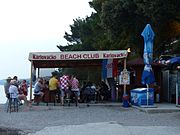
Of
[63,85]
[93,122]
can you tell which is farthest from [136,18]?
[93,122]

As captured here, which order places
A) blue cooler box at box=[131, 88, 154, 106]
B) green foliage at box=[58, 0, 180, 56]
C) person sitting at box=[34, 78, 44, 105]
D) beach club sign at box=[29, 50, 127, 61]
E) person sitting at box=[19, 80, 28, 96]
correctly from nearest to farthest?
blue cooler box at box=[131, 88, 154, 106] → beach club sign at box=[29, 50, 127, 61] → person sitting at box=[34, 78, 44, 105] → person sitting at box=[19, 80, 28, 96] → green foliage at box=[58, 0, 180, 56]

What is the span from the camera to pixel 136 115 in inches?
822

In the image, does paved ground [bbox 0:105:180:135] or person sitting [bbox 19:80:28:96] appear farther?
person sitting [bbox 19:80:28:96]

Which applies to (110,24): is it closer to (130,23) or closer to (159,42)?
(130,23)

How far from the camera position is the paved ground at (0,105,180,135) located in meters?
15.3

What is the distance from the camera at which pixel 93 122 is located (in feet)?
59.1

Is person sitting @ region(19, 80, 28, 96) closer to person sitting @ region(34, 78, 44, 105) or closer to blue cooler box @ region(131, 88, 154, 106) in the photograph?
person sitting @ region(34, 78, 44, 105)

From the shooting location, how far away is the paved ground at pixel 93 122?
50.3 feet

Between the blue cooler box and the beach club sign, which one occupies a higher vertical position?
the beach club sign

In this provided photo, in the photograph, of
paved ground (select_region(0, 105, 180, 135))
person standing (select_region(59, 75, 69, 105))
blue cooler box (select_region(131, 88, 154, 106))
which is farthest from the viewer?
person standing (select_region(59, 75, 69, 105))

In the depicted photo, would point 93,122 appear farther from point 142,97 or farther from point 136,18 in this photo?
point 136,18

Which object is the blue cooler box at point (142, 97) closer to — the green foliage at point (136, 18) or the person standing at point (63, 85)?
the person standing at point (63, 85)

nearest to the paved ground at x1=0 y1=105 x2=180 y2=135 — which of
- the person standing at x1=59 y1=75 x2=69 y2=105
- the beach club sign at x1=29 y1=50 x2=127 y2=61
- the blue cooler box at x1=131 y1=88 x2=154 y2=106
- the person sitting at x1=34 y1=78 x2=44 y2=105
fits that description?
the blue cooler box at x1=131 y1=88 x2=154 y2=106

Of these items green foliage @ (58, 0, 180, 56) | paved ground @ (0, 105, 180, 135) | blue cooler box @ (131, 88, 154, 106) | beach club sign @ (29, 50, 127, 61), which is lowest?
paved ground @ (0, 105, 180, 135)
